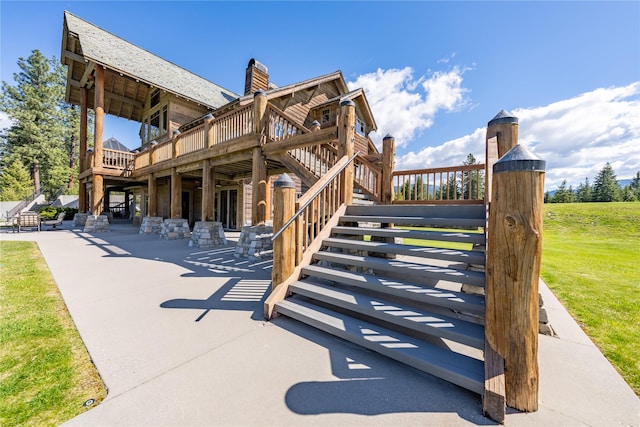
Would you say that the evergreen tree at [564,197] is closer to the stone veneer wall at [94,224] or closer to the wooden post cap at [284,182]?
the wooden post cap at [284,182]

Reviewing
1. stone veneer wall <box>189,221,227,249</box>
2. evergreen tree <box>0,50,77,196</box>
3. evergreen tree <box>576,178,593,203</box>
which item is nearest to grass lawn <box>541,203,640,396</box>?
stone veneer wall <box>189,221,227,249</box>

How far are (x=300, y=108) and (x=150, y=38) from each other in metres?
13.8

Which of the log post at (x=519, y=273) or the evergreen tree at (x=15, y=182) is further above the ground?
the evergreen tree at (x=15, y=182)

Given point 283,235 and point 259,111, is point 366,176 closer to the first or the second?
point 259,111

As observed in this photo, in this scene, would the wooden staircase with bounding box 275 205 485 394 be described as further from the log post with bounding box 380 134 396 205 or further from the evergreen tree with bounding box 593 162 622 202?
the evergreen tree with bounding box 593 162 622 202

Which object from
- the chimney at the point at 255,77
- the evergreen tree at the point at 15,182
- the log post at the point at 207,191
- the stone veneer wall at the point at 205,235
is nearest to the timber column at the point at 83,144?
the chimney at the point at 255,77

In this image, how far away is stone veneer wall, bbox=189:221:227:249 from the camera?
764 centimetres

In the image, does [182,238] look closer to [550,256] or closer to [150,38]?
[550,256]

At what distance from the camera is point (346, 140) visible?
4.56 m

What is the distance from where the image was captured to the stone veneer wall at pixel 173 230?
9203 millimetres

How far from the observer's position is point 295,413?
1.56 m

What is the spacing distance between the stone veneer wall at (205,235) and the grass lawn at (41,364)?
3985mm

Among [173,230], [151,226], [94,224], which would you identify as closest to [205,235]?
[173,230]

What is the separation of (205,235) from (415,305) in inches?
259
